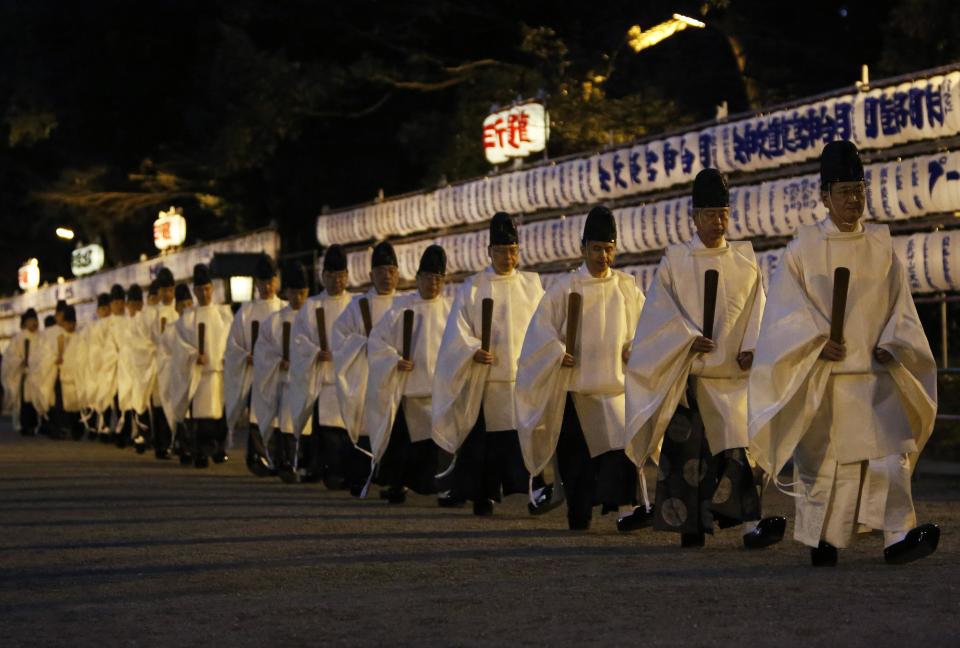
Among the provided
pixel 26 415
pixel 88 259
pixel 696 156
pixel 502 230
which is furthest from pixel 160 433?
pixel 88 259

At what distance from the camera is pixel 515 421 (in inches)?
479

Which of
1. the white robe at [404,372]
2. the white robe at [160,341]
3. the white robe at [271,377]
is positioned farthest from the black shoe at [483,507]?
the white robe at [160,341]

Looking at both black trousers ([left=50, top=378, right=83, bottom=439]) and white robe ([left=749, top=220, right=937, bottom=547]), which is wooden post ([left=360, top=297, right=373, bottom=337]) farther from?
black trousers ([left=50, top=378, right=83, bottom=439])

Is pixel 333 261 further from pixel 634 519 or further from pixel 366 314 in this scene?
pixel 634 519

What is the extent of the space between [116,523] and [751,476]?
14.3ft

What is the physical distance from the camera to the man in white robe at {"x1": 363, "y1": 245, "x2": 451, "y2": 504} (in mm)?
13805

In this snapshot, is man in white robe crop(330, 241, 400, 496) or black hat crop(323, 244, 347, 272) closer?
man in white robe crop(330, 241, 400, 496)

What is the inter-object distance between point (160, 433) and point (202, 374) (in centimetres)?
190

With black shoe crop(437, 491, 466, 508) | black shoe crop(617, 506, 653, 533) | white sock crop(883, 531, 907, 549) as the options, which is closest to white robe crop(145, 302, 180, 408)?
black shoe crop(437, 491, 466, 508)

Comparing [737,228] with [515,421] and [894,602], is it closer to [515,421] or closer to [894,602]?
[515,421]

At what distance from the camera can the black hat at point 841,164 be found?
8430 millimetres

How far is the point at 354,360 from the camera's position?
15047 millimetres

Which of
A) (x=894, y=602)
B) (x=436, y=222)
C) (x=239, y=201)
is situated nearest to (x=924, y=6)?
(x=436, y=222)

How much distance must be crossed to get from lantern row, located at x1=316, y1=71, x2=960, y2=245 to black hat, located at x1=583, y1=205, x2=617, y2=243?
16.5 feet
